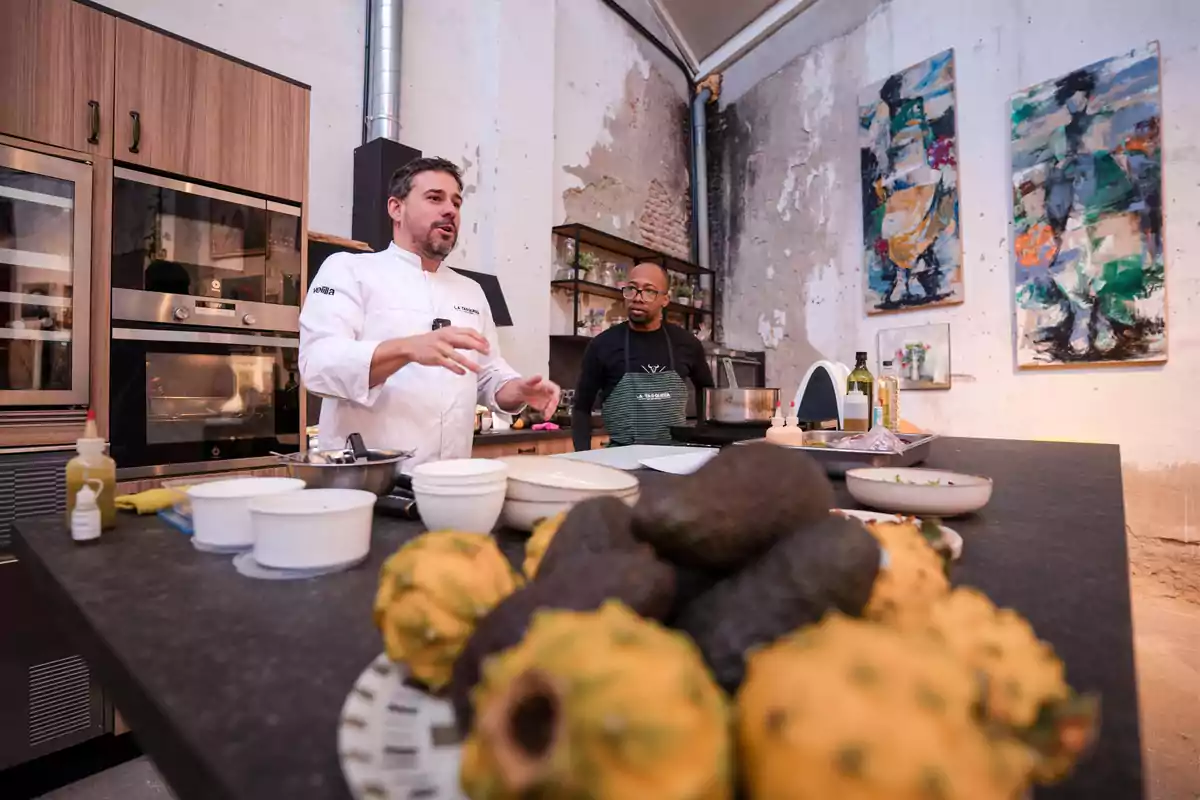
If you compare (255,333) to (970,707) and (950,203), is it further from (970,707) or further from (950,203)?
(950,203)

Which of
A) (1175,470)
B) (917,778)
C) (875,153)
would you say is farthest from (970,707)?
(875,153)

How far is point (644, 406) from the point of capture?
309cm

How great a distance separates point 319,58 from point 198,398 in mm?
2226

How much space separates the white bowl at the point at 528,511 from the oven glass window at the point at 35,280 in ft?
6.82

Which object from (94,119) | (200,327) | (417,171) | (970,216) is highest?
(970,216)

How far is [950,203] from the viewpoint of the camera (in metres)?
4.41

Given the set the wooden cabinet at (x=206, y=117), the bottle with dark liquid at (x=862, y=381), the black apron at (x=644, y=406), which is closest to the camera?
the wooden cabinet at (x=206, y=117)

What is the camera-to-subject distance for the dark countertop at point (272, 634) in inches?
16.8

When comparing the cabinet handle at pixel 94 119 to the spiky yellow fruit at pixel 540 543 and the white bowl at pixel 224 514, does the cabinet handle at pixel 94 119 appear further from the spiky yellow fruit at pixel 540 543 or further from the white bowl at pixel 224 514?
the spiky yellow fruit at pixel 540 543

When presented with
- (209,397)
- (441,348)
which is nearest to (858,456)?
(441,348)

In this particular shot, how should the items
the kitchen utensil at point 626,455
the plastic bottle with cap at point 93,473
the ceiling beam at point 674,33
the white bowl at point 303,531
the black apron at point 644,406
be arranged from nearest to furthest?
the white bowl at point 303,531 → the plastic bottle with cap at point 93,473 → the kitchen utensil at point 626,455 → the black apron at point 644,406 → the ceiling beam at point 674,33

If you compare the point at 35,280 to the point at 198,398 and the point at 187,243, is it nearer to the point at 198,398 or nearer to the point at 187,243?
the point at 187,243

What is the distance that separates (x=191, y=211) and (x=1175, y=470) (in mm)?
5311

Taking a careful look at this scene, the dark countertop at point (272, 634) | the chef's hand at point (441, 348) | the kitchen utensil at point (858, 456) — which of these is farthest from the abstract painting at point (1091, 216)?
the chef's hand at point (441, 348)
